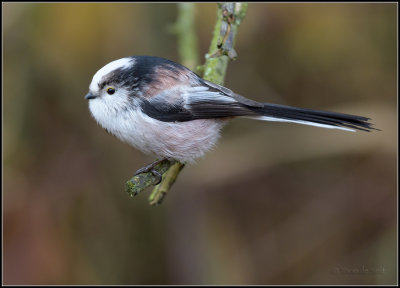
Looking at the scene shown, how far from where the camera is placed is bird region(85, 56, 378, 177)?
2975 millimetres

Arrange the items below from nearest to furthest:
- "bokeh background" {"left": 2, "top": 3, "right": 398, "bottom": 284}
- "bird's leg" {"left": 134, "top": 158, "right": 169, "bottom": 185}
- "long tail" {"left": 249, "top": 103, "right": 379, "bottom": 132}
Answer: "bird's leg" {"left": 134, "top": 158, "right": 169, "bottom": 185} < "long tail" {"left": 249, "top": 103, "right": 379, "bottom": 132} < "bokeh background" {"left": 2, "top": 3, "right": 398, "bottom": 284}

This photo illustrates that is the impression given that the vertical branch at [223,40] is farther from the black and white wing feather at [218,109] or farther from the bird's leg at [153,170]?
the bird's leg at [153,170]

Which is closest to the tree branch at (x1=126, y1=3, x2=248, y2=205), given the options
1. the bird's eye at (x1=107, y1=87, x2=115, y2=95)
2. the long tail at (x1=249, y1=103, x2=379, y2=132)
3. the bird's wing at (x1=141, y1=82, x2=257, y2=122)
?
the bird's wing at (x1=141, y1=82, x2=257, y2=122)

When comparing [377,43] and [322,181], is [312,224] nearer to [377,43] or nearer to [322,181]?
[322,181]

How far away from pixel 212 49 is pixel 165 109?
65 centimetres

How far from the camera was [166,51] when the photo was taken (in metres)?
4.64

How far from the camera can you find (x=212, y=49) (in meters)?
3.30

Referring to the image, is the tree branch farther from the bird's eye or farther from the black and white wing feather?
the bird's eye

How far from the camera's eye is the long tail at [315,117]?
2935 mm

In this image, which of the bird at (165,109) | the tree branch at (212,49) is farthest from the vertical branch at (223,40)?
the bird at (165,109)

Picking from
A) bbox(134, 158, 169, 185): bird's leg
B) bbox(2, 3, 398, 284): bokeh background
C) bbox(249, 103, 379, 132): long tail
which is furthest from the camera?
bbox(2, 3, 398, 284): bokeh background

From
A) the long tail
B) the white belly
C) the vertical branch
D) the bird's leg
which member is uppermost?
the vertical branch

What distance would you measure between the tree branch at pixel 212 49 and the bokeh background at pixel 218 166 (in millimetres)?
703

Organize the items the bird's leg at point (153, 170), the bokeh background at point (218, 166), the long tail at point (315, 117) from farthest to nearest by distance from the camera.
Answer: the bokeh background at point (218, 166) → the long tail at point (315, 117) → the bird's leg at point (153, 170)
